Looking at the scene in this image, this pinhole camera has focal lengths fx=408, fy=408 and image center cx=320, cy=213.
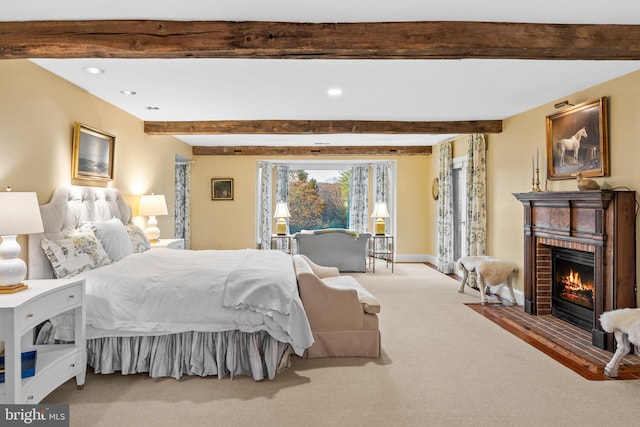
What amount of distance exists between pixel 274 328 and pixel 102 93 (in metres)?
3.17

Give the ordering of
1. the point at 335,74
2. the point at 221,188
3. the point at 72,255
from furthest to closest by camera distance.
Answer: the point at 221,188
the point at 335,74
the point at 72,255

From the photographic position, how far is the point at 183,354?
2959 mm

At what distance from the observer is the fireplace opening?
13.4ft

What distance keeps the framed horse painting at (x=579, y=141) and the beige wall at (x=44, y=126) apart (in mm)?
4974

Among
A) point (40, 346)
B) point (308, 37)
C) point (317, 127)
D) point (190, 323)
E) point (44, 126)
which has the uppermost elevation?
point (317, 127)

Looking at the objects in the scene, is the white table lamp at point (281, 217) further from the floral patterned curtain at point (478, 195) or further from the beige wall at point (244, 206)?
the floral patterned curtain at point (478, 195)

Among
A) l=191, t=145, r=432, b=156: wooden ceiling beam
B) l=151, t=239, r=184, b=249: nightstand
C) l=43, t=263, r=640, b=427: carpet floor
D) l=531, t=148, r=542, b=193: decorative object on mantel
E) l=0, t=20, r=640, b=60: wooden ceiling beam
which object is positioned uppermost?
l=191, t=145, r=432, b=156: wooden ceiling beam

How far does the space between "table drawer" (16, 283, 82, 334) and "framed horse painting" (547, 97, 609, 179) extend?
4.46 meters

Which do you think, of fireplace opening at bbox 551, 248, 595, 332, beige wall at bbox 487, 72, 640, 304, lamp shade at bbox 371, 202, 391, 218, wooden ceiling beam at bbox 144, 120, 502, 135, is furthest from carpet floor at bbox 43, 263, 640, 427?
lamp shade at bbox 371, 202, 391, 218

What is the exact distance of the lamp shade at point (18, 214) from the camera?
245 cm

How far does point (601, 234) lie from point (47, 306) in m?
4.31

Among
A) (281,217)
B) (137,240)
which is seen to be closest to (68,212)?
(137,240)

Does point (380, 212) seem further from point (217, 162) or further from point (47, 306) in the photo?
point (47, 306)

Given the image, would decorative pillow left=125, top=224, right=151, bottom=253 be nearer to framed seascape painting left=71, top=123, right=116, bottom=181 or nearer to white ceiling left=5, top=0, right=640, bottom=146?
framed seascape painting left=71, top=123, right=116, bottom=181
